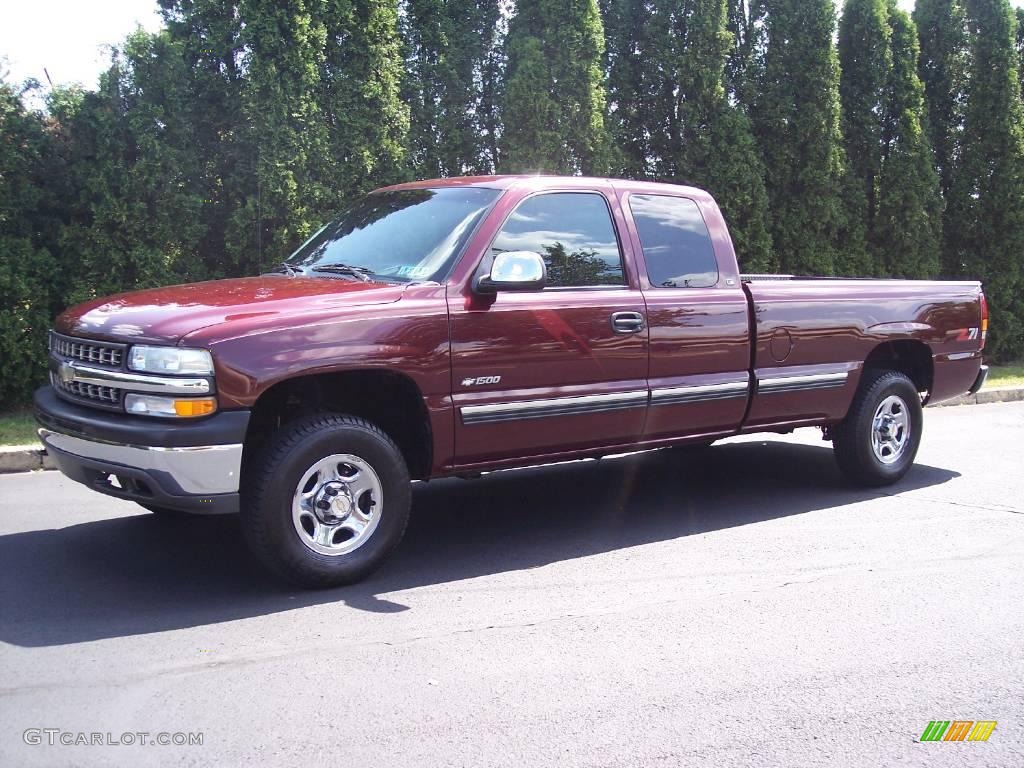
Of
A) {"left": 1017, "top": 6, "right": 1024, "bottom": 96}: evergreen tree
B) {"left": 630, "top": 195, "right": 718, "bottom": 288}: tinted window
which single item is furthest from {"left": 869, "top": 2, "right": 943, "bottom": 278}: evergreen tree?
{"left": 630, "top": 195, "right": 718, "bottom": 288}: tinted window

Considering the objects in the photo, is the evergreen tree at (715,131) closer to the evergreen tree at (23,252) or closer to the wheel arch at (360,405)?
the evergreen tree at (23,252)

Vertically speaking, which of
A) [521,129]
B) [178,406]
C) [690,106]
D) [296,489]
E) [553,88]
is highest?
[553,88]

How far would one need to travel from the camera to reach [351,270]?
5.29m

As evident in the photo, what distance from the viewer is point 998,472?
754 cm

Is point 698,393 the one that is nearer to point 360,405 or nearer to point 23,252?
point 360,405

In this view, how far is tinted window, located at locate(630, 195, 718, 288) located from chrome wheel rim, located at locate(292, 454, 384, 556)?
2169 mm

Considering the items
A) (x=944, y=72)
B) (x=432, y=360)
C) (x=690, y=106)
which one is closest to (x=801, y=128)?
(x=690, y=106)

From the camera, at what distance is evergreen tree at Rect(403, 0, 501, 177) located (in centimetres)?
1188

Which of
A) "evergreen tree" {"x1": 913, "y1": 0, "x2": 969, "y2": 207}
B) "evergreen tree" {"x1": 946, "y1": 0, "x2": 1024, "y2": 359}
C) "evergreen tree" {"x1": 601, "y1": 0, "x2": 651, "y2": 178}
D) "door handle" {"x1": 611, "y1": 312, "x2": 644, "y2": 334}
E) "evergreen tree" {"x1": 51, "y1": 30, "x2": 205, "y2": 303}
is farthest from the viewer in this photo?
"evergreen tree" {"x1": 913, "y1": 0, "x2": 969, "y2": 207}

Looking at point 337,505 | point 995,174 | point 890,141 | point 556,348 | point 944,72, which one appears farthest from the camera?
point 944,72

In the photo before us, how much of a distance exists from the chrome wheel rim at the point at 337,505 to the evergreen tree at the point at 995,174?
1320 centimetres

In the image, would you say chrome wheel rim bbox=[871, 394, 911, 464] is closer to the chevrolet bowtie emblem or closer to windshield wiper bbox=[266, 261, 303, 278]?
windshield wiper bbox=[266, 261, 303, 278]

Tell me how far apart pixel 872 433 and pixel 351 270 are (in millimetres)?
3934

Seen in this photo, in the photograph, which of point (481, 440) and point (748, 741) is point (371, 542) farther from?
point (748, 741)
